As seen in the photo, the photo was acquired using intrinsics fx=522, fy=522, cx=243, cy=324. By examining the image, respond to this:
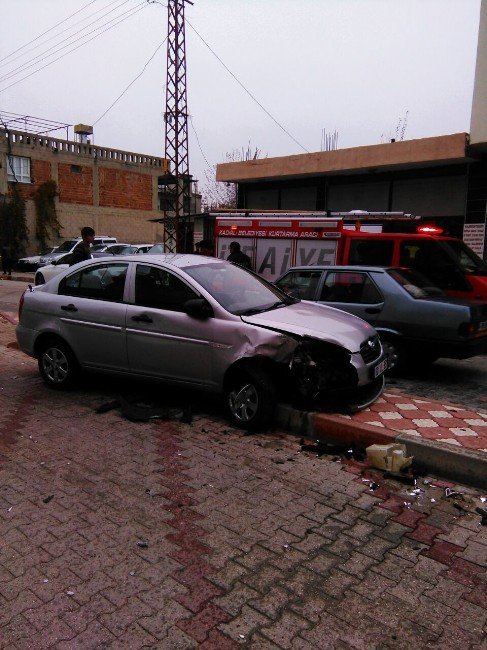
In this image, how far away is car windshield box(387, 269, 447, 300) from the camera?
6809 millimetres

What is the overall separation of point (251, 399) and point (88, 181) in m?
31.7

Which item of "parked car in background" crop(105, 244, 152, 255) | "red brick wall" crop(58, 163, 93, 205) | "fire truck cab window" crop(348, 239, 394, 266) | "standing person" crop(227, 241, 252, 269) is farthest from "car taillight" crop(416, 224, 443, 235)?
"red brick wall" crop(58, 163, 93, 205)

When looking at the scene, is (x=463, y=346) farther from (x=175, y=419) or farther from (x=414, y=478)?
(x=175, y=419)

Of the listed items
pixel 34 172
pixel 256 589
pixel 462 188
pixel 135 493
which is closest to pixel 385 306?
pixel 135 493

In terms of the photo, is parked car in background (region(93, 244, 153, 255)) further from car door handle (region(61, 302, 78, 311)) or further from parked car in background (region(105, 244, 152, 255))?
car door handle (region(61, 302, 78, 311))

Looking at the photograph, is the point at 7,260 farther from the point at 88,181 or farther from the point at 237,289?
the point at 237,289

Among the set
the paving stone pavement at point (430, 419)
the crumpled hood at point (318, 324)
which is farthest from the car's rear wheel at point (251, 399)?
the paving stone pavement at point (430, 419)

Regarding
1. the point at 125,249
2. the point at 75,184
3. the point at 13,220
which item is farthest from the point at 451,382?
the point at 75,184

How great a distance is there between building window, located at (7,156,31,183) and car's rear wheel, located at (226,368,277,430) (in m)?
29.0

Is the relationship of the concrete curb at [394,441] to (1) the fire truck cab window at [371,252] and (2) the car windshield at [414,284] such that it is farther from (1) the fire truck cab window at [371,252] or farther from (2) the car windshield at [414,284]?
(1) the fire truck cab window at [371,252]

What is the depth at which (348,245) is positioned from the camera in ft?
30.1

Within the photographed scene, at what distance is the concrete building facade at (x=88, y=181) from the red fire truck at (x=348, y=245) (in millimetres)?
18066

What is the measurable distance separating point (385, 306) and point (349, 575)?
4444 mm

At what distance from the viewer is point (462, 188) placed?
13.2 metres
